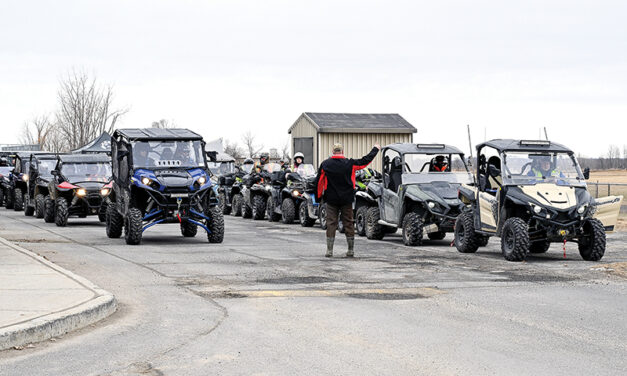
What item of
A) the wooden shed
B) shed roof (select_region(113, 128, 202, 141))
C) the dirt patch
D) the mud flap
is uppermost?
the wooden shed

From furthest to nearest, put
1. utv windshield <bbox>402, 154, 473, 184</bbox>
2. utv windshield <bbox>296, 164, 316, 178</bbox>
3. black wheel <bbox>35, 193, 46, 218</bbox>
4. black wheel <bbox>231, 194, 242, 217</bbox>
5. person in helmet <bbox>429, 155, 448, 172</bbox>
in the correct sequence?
black wheel <bbox>231, 194, 242, 217</bbox> → black wheel <bbox>35, 193, 46, 218</bbox> → utv windshield <bbox>296, 164, 316, 178</bbox> → person in helmet <bbox>429, 155, 448, 172</bbox> → utv windshield <bbox>402, 154, 473, 184</bbox>

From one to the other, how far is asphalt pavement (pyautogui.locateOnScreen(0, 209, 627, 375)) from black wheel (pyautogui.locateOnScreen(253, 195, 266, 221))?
12659 millimetres

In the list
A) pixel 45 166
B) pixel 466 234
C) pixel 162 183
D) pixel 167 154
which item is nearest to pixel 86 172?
pixel 45 166

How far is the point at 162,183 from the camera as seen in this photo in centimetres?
1812

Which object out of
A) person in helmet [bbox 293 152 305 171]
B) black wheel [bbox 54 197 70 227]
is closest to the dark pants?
person in helmet [bbox 293 152 305 171]

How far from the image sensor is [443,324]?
8805 mm

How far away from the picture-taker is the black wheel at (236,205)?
3208 cm

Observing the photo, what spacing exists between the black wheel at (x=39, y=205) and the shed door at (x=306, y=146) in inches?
527

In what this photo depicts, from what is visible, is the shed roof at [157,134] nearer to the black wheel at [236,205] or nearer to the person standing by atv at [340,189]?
the person standing by atv at [340,189]

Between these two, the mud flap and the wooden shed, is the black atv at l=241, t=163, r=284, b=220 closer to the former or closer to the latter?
the wooden shed

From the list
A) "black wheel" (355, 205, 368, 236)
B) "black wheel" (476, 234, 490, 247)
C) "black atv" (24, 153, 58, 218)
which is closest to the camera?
"black wheel" (476, 234, 490, 247)

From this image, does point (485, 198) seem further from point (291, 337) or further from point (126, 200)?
point (291, 337)

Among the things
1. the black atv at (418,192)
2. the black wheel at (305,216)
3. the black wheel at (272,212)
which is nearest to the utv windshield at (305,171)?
the black wheel at (305,216)

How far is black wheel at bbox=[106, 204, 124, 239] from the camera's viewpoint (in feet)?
65.7
